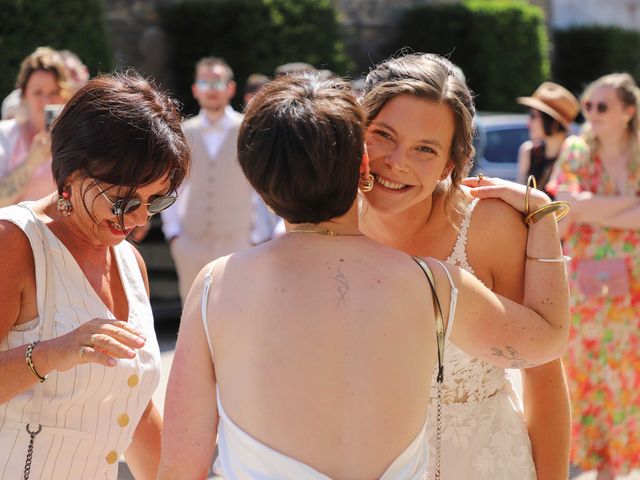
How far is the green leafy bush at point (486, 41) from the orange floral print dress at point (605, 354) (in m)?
11.3

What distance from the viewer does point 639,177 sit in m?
5.57

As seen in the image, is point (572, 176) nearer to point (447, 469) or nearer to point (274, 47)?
point (447, 469)

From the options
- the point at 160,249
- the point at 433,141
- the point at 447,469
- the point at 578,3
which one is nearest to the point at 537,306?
the point at 433,141

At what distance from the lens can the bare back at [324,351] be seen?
1.95 metres

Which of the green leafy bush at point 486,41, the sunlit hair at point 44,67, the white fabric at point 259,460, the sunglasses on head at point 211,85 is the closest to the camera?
the white fabric at point 259,460

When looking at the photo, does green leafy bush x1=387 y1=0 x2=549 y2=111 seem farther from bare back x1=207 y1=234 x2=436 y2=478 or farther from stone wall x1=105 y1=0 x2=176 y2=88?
bare back x1=207 y1=234 x2=436 y2=478

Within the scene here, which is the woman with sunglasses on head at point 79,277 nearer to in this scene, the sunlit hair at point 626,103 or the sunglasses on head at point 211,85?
the sunlit hair at point 626,103

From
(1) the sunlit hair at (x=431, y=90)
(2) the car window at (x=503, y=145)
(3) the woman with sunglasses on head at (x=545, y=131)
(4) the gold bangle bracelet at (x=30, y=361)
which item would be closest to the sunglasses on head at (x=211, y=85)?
(3) the woman with sunglasses on head at (x=545, y=131)

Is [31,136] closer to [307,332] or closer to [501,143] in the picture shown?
[307,332]

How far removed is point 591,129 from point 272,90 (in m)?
3.96

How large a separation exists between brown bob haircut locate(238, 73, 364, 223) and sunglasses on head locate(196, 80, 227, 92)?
6.16m

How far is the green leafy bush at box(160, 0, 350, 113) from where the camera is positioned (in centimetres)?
1394

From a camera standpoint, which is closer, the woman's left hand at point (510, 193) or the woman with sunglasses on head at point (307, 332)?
the woman with sunglasses on head at point (307, 332)

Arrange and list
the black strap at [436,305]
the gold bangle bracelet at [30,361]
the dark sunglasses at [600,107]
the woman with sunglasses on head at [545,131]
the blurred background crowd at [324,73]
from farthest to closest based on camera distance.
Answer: the woman with sunglasses on head at [545,131]
the dark sunglasses at [600,107]
the blurred background crowd at [324,73]
the gold bangle bracelet at [30,361]
the black strap at [436,305]
